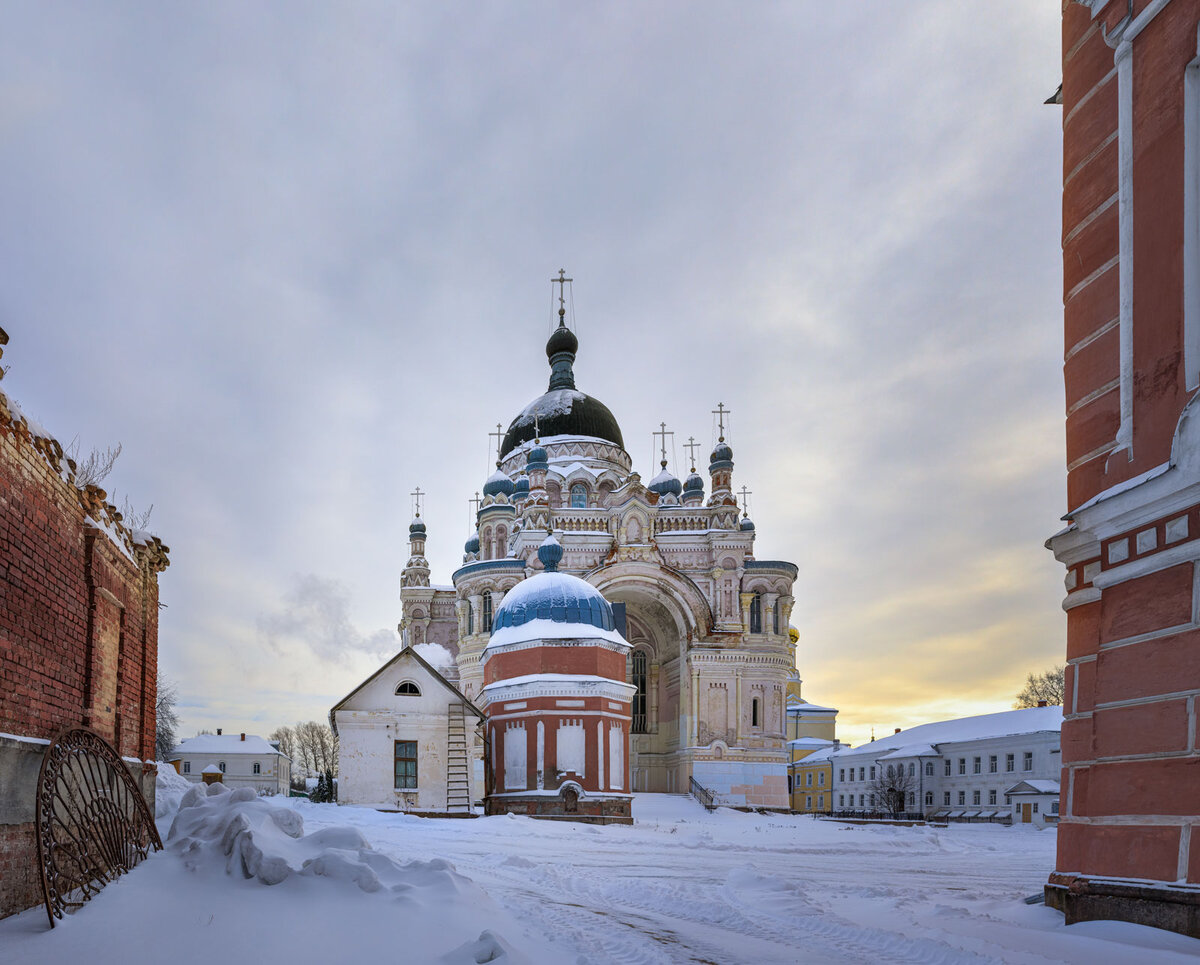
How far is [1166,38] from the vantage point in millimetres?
7859

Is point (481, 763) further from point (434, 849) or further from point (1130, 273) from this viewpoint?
point (1130, 273)

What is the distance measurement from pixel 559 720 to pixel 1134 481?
19940 millimetres

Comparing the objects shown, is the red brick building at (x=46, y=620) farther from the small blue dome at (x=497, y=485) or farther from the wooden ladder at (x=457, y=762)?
the small blue dome at (x=497, y=485)

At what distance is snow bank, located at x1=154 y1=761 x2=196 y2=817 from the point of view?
13195mm

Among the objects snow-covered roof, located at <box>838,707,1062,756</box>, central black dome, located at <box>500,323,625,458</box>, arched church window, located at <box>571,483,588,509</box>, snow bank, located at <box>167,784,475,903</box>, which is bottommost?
snow-covered roof, located at <box>838,707,1062,756</box>

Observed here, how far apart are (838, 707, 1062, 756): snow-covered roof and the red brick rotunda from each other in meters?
22.9

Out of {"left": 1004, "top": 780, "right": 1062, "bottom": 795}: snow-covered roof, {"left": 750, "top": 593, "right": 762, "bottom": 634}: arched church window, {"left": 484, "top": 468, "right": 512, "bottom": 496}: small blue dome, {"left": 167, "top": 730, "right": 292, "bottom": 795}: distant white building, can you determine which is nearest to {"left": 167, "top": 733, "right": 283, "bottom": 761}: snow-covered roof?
{"left": 167, "top": 730, "right": 292, "bottom": 795}: distant white building

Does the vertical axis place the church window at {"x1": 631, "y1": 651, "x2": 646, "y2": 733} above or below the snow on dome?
below

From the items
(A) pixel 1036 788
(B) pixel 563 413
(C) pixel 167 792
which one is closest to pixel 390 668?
(C) pixel 167 792

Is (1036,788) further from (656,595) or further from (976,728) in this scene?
(656,595)

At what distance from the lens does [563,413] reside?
49438 millimetres

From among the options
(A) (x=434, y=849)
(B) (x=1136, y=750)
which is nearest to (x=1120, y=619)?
(B) (x=1136, y=750)

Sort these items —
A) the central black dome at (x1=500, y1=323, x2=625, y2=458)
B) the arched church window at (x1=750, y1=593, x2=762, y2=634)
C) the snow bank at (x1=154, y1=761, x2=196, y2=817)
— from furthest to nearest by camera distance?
the central black dome at (x1=500, y1=323, x2=625, y2=458)
the arched church window at (x1=750, y1=593, x2=762, y2=634)
the snow bank at (x1=154, y1=761, x2=196, y2=817)

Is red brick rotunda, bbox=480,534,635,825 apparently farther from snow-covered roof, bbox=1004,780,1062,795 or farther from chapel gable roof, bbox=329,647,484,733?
snow-covered roof, bbox=1004,780,1062,795
